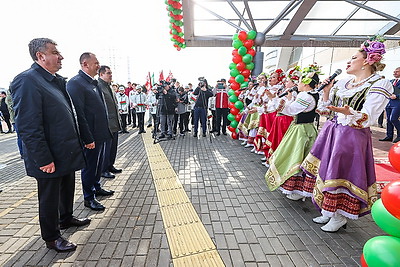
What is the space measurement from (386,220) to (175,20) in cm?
869

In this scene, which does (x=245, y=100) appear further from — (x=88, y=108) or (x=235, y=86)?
(x=88, y=108)

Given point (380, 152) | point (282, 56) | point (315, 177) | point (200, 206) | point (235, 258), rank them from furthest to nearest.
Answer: point (282, 56) < point (380, 152) < point (200, 206) < point (315, 177) < point (235, 258)

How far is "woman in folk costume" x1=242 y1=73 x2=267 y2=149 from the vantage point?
5539 mm

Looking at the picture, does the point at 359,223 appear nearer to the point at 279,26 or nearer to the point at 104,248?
the point at 104,248

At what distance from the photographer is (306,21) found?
918 centimetres

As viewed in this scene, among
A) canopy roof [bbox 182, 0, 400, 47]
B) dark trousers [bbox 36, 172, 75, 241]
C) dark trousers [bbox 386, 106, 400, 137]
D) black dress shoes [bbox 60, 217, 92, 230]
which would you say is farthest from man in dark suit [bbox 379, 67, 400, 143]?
dark trousers [bbox 36, 172, 75, 241]

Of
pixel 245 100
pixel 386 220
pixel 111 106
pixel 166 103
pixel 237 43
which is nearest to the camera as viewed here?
pixel 386 220

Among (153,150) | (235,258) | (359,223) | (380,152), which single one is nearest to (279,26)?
(380,152)

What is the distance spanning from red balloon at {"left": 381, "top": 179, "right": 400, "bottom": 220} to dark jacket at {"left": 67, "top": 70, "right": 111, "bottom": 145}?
2.92 metres

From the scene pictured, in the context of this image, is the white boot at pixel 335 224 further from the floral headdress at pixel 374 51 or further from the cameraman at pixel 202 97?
the cameraman at pixel 202 97

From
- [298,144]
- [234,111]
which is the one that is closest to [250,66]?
[234,111]

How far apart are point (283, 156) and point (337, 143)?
920 mm

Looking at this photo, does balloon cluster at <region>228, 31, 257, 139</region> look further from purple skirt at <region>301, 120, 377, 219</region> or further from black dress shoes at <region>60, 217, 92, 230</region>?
black dress shoes at <region>60, 217, 92, 230</region>

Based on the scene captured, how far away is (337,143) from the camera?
2412 mm
